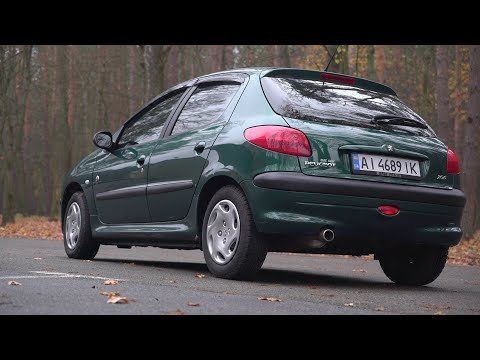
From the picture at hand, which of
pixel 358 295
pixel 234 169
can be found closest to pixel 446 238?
pixel 358 295

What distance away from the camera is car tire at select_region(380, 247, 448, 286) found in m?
7.15

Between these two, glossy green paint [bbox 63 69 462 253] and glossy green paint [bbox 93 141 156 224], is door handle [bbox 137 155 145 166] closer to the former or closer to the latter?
glossy green paint [bbox 93 141 156 224]

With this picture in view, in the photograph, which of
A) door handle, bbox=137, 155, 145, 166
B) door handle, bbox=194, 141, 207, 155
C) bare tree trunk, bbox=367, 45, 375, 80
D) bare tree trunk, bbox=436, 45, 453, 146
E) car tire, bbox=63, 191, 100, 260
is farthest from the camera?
bare tree trunk, bbox=436, 45, 453, 146

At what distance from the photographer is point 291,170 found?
6258 mm

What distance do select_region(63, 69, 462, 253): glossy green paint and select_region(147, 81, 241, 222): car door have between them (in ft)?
0.03

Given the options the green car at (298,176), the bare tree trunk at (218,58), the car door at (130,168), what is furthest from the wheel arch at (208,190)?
the bare tree trunk at (218,58)

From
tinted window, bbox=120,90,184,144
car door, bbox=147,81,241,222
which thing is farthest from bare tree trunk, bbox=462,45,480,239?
car door, bbox=147,81,241,222

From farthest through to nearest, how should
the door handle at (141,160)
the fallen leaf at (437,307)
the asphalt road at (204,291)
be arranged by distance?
the door handle at (141,160) < the fallen leaf at (437,307) < the asphalt road at (204,291)

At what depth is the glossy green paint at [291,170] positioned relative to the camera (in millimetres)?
6277

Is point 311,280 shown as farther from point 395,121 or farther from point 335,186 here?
point 395,121

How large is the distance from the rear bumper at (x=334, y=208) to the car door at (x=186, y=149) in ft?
2.60

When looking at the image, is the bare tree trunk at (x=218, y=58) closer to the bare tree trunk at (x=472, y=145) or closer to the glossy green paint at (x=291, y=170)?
the bare tree trunk at (x=472, y=145)
